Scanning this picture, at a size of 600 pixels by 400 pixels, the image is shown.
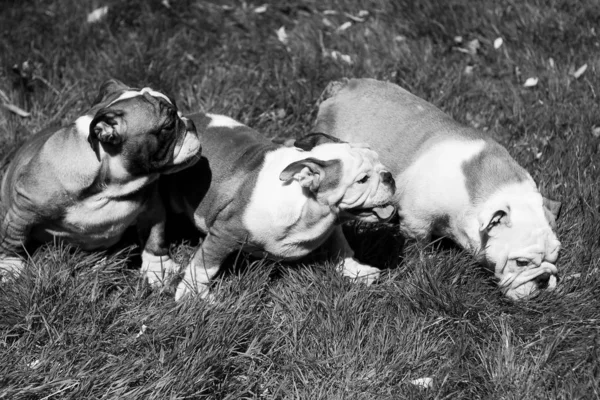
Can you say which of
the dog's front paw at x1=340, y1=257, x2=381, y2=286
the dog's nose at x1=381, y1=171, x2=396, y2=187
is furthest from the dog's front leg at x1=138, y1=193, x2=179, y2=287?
the dog's nose at x1=381, y1=171, x2=396, y2=187

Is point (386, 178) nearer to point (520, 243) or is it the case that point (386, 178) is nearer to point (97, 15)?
point (520, 243)

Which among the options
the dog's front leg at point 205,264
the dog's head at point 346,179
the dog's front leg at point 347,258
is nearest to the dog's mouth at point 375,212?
the dog's head at point 346,179

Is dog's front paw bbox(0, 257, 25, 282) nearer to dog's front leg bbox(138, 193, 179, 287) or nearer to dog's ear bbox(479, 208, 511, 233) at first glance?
dog's front leg bbox(138, 193, 179, 287)

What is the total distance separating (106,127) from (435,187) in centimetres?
233

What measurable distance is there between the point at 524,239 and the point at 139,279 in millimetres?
2623

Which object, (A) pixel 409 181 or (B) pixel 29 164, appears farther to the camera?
(A) pixel 409 181

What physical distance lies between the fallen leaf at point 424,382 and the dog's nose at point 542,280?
103 cm

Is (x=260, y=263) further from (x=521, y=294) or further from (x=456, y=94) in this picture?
(x=456, y=94)

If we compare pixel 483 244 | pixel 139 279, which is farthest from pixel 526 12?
pixel 139 279

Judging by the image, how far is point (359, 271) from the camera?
5.53m

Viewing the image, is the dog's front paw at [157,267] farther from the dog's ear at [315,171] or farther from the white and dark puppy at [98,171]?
the dog's ear at [315,171]

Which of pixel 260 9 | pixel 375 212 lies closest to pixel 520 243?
A: pixel 375 212

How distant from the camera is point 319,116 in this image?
21.1 feet

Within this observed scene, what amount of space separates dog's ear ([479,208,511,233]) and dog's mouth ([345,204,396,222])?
60cm
